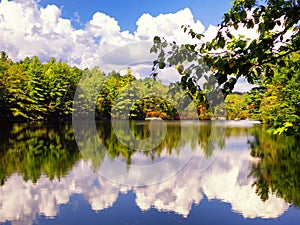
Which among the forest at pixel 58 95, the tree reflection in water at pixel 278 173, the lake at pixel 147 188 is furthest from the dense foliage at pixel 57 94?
the lake at pixel 147 188

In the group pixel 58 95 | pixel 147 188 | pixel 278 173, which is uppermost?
pixel 58 95

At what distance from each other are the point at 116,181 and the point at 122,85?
49.1 meters

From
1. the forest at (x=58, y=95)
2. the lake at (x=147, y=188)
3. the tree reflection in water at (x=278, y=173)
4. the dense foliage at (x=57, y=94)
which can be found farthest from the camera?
the dense foliage at (x=57, y=94)

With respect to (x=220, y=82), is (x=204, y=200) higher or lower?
lower

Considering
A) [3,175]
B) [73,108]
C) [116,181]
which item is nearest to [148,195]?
[116,181]

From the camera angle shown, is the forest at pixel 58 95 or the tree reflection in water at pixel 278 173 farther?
the forest at pixel 58 95

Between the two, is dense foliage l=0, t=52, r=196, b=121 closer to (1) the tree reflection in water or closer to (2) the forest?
(2) the forest

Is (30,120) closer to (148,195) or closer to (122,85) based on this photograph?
(122,85)

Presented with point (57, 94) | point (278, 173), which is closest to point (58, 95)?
point (57, 94)

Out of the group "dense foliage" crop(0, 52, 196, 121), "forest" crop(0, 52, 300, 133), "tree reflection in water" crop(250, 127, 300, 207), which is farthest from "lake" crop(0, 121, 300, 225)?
"dense foliage" crop(0, 52, 196, 121)

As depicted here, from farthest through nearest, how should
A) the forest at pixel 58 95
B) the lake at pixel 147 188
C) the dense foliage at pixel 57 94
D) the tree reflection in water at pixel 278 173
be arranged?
the dense foliage at pixel 57 94, the forest at pixel 58 95, the tree reflection in water at pixel 278 173, the lake at pixel 147 188

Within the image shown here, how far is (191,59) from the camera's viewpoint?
8.75 feet

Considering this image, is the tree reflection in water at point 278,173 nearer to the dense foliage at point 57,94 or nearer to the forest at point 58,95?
the forest at point 58,95

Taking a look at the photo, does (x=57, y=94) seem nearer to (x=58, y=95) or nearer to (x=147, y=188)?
(x=58, y=95)
